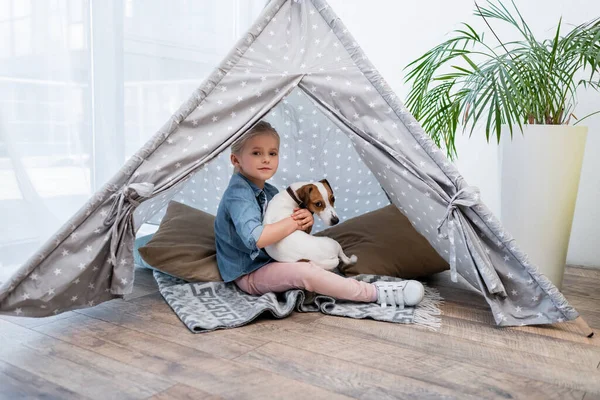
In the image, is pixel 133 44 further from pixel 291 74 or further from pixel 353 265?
pixel 353 265

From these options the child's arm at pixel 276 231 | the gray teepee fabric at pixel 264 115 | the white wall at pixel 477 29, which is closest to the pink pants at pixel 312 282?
the child's arm at pixel 276 231

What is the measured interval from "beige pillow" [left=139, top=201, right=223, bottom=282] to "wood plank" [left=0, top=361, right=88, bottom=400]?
83cm

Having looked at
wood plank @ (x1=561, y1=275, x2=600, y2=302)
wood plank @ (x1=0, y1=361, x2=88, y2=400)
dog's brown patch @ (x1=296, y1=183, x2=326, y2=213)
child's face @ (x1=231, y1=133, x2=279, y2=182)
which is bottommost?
wood plank @ (x1=561, y1=275, x2=600, y2=302)

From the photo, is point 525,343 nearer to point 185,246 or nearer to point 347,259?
point 347,259

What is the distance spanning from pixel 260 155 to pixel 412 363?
0.95 m

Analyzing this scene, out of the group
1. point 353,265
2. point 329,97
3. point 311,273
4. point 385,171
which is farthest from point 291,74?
point 353,265

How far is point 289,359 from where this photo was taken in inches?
58.6

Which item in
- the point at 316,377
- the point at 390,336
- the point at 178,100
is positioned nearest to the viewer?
the point at 316,377

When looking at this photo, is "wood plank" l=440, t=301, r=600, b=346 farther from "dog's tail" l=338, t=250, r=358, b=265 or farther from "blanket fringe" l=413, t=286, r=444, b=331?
"dog's tail" l=338, t=250, r=358, b=265

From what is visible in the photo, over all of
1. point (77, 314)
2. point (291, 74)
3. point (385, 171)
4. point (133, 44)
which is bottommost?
point (77, 314)

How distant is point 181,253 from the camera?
2.24m

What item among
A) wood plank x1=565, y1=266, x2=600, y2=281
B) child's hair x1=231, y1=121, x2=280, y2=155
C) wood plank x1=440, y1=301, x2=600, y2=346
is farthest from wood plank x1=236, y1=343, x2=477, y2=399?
wood plank x1=565, y1=266, x2=600, y2=281

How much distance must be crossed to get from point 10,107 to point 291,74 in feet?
3.81

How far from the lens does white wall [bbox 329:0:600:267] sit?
2.84m
